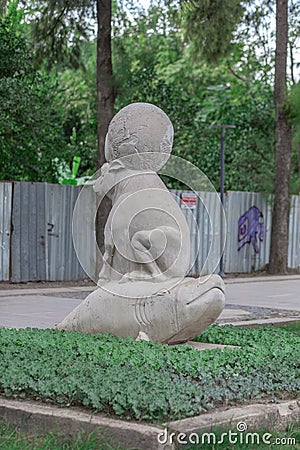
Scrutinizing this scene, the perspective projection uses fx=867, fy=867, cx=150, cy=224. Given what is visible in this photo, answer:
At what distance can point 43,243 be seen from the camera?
18875mm

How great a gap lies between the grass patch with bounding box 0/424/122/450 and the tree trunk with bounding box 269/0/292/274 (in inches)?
723

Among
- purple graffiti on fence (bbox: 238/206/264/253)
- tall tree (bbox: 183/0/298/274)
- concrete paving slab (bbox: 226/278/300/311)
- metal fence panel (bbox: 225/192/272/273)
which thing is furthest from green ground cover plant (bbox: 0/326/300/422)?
purple graffiti on fence (bbox: 238/206/264/253)

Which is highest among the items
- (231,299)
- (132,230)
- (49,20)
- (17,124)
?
(49,20)

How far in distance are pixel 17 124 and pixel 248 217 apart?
7296mm

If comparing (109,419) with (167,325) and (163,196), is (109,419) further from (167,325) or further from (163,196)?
(163,196)

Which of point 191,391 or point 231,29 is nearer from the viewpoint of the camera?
point 191,391

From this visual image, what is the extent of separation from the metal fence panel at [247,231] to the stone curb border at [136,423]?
679 inches

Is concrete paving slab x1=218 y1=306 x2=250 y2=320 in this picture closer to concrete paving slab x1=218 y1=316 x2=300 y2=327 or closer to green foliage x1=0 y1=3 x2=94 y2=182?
concrete paving slab x1=218 y1=316 x2=300 y2=327

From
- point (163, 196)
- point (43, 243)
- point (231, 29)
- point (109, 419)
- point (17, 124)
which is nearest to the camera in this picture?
point (109, 419)

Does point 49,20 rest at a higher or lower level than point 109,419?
higher

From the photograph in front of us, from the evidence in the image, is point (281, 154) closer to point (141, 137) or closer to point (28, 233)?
point (28, 233)

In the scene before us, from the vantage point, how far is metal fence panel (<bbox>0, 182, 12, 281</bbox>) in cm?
1805

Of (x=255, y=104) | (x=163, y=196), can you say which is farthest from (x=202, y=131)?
(x=163, y=196)

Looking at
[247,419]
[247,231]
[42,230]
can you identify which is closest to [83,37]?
[42,230]
